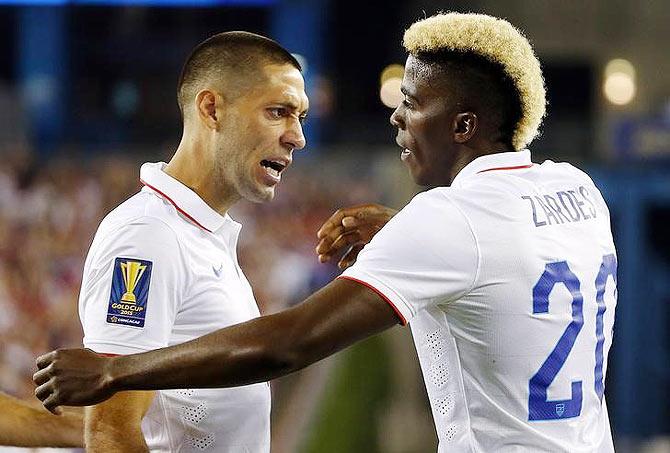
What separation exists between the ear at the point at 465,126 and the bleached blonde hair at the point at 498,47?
5.1 inches

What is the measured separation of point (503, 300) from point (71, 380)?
38.3 inches

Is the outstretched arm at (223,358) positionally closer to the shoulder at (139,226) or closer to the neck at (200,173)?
the shoulder at (139,226)

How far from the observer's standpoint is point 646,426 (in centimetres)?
1485

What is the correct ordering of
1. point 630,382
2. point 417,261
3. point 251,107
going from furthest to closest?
point 630,382 → point 251,107 → point 417,261

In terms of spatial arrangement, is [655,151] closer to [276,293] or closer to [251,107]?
[276,293]

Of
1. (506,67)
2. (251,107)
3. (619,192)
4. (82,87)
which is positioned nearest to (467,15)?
(506,67)

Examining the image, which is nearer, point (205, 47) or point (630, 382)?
point (205, 47)

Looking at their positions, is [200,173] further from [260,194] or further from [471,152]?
[471,152]

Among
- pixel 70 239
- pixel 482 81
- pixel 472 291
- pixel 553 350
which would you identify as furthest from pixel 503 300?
pixel 70 239

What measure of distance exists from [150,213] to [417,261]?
88cm

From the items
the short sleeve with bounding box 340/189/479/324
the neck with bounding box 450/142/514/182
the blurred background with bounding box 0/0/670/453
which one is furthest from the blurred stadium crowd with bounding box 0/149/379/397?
the short sleeve with bounding box 340/189/479/324

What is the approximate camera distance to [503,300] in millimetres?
2873

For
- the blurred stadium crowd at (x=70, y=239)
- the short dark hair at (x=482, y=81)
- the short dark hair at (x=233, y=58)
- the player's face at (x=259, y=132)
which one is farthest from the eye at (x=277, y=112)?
A: the blurred stadium crowd at (x=70, y=239)

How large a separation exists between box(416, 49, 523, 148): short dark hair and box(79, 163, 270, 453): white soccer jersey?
82 cm
